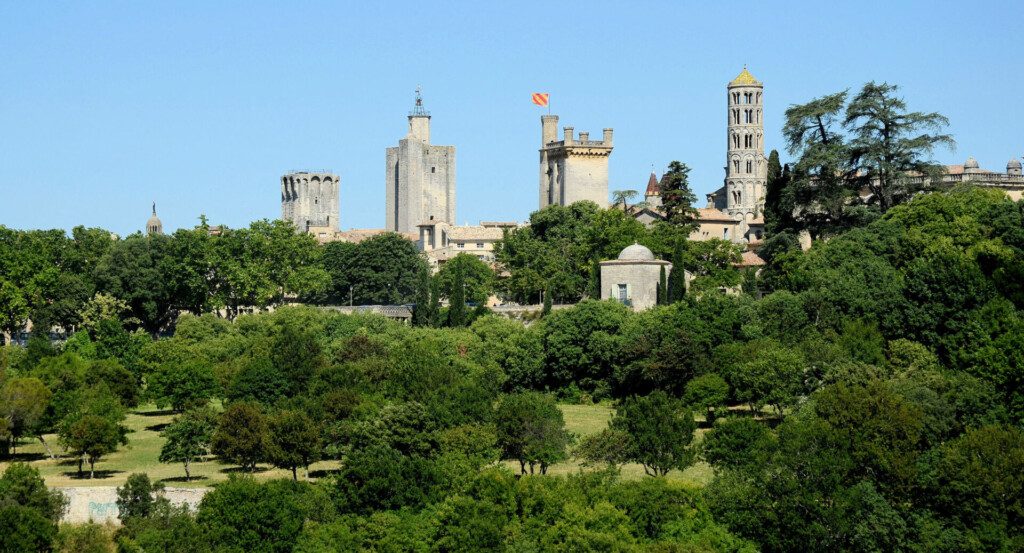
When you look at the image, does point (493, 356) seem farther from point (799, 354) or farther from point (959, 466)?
point (959, 466)

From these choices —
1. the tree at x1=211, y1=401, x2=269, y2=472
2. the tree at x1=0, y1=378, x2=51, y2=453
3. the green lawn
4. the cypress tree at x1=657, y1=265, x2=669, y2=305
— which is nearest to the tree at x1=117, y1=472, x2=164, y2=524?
the green lawn

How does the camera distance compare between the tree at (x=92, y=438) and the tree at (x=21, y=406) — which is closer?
the tree at (x=92, y=438)

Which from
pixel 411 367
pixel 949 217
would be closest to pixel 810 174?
pixel 949 217

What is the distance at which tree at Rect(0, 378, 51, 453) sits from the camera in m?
57.4

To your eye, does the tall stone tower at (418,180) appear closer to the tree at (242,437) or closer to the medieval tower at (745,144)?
the medieval tower at (745,144)

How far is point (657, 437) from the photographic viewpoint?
47.6m

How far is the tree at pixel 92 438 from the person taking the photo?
177 ft

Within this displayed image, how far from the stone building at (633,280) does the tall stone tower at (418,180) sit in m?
91.0

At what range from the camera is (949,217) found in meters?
63.5

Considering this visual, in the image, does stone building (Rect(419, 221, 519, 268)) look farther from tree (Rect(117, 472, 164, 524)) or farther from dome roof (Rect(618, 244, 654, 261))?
tree (Rect(117, 472, 164, 524))

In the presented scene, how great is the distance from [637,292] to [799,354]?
59.8 ft

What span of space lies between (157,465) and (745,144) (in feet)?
275

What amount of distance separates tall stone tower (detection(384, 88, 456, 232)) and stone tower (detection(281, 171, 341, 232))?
10.9 metres

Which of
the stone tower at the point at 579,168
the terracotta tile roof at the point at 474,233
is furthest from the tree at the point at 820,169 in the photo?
the terracotta tile roof at the point at 474,233
